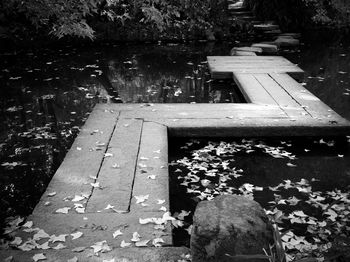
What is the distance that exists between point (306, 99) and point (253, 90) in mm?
1086

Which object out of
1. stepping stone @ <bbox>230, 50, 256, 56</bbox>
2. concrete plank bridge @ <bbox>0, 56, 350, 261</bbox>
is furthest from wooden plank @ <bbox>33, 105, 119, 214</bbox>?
stepping stone @ <bbox>230, 50, 256, 56</bbox>

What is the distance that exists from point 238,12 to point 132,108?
40.6 feet

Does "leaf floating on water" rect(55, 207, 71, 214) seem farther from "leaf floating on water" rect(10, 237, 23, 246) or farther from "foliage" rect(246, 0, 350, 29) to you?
"foliage" rect(246, 0, 350, 29)

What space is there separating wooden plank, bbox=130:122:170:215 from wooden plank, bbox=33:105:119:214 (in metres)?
0.52

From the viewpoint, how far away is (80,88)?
29.5 ft

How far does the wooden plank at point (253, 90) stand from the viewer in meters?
7.16

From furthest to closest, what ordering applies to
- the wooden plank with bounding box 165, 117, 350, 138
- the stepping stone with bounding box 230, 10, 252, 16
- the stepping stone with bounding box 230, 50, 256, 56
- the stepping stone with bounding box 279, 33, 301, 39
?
the stepping stone with bounding box 230, 10, 252, 16 → the stepping stone with bounding box 279, 33, 301, 39 → the stepping stone with bounding box 230, 50, 256, 56 → the wooden plank with bounding box 165, 117, 350, 138

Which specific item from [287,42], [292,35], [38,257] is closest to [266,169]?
[38,257]

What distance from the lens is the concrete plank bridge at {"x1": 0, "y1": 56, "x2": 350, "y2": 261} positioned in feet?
11.0

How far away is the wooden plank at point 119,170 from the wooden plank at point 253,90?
236cm

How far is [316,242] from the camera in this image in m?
3.76

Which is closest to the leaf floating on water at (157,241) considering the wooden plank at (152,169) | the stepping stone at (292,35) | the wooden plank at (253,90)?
the wooden plank at (152,169)

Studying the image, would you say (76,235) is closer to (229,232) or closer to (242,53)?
(229,232)

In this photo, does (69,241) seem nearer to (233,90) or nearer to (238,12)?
(233,90)
